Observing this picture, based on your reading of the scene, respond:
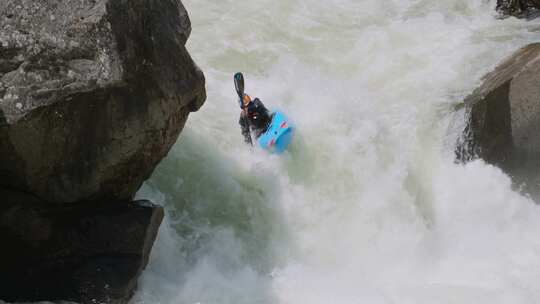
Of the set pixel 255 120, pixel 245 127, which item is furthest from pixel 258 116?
pixel 245 127

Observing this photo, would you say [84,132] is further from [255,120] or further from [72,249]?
[255,120]

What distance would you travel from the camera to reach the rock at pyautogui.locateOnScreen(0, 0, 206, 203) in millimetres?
4504

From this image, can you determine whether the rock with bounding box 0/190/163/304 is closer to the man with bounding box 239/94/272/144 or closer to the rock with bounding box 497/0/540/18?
the man with bounding box 239/94/272/144

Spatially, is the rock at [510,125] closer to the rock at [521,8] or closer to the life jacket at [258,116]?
the life jacket at [258,116]

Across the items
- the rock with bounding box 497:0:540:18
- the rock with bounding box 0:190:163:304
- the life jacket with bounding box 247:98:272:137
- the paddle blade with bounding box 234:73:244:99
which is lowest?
the rock with bounding box 0:190:163:304

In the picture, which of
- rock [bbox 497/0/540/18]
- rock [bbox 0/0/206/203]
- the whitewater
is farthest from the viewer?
rock [bbox 497/0/540/18]

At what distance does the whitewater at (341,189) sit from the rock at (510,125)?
0.16 meters

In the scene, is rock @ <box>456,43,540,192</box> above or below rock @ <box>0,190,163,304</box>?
above

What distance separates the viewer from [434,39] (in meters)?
9.93

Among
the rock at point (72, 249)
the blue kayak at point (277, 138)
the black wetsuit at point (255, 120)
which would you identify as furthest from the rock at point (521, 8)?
the rock at point (72, 249)

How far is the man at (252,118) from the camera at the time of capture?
739 centimetres

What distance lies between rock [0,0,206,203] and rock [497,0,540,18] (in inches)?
279

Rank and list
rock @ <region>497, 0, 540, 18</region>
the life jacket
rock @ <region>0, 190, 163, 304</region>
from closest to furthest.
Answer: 1. rock @ <region>0, 190, 163, 304</region>
2. the life jacket
3. rock @ <region>497, 0, 540, 18</region>

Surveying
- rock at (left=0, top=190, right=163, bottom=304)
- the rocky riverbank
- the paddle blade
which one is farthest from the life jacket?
rock at (left=0, top=190, right=163, bottom=304)
